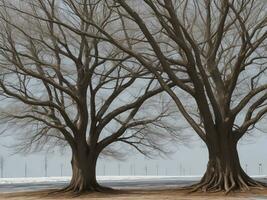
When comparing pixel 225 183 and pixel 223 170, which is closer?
pixel 225 183

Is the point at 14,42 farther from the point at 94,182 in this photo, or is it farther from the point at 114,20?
the point at 94,182

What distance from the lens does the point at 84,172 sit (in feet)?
92.4

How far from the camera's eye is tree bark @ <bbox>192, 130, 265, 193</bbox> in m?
22.2

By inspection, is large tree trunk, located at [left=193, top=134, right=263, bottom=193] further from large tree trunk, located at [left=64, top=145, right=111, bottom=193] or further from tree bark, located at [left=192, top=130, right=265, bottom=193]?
large tree trunk, located at [left=64, top=145, right=111, bottom=193]

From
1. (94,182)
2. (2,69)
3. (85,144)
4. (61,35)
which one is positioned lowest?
(94,182)

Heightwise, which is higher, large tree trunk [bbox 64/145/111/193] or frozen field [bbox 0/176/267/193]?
large tree trunk [bbox 64/145/111/193]

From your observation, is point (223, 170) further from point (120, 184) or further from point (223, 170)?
point (120, 184)

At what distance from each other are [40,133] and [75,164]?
465 cm

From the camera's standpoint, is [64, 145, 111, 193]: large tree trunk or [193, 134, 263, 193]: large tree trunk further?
[64, 145, 111, 193]: large tree trunk

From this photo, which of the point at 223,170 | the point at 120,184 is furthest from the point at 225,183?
the point at 120,184

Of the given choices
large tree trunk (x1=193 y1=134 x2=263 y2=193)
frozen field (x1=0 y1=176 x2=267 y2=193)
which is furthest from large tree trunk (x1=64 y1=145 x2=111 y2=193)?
large tree trunk (x1=193 y1=134 x2=263 y2=193)

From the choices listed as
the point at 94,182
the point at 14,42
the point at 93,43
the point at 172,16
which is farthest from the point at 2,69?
the point at 172,16

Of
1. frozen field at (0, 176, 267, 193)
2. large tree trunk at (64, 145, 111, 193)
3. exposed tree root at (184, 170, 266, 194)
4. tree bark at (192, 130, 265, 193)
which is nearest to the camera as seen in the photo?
exposed tree root at (184, 170, 266, 194)

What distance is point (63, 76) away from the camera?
30.0 m
